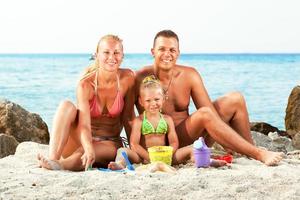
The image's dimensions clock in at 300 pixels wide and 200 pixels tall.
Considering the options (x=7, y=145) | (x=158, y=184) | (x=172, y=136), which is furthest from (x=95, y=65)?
(x=7, y=145)

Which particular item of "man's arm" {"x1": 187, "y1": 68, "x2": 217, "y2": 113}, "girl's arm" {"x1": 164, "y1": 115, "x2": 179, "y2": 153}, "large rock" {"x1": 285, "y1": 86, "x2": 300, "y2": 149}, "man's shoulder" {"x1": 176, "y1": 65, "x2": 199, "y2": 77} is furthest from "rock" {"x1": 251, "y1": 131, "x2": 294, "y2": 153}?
"girl's arm" {"x1": 164, "y1": 115, "x2": 179, "y2": 153}

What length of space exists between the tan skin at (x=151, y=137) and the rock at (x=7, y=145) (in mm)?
2120

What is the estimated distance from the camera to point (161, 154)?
14.5ft

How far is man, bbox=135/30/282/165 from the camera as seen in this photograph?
485 cm

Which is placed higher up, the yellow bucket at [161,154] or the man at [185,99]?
the man at [185,99]

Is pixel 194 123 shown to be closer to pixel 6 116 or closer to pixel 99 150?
pixel 99 150

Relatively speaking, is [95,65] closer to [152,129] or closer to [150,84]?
[150,84]

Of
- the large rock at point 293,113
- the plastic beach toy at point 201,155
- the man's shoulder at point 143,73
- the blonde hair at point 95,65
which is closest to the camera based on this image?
the plastic beach toy at point 201,155

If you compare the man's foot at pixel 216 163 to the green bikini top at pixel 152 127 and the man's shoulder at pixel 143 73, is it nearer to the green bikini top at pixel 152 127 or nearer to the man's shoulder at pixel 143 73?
the green bikini top at pixel 152 127

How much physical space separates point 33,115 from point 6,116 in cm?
34

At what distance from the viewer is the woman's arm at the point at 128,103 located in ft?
15.9

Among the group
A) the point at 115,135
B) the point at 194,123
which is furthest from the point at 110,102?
the point at 194,123

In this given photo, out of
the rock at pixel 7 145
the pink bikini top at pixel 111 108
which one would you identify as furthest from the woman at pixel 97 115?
the rock at pixel 7 145

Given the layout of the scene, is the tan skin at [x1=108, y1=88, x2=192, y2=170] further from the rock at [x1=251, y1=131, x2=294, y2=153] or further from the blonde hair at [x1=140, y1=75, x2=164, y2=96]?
the rock at [x1=251, y1=131, x2=294, y2=153]
